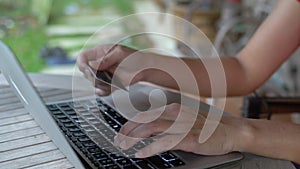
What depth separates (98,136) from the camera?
0.66 meters

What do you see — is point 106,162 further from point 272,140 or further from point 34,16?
point 34,16

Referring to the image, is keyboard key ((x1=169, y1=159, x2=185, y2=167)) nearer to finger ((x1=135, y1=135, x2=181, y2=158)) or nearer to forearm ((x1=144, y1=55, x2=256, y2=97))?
finger ((x1=135, y1=135, x2=181, y2=158))

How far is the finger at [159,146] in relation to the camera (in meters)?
0.60

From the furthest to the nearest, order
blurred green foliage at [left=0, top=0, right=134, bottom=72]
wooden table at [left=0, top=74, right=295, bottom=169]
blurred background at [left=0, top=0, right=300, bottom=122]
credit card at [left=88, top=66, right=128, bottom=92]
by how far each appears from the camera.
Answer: blurred green foliage at [left=0, top=0, right=134, bottom=72] → blurred background at [left=0, top=0, right=300, bottom=122] → credit card at [left=88, top=66, right=128, bottom=92] → wooden table at [left=0, top=74, right=295, bottom=169]

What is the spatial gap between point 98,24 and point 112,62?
338cm

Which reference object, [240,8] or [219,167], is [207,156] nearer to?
[219,167]

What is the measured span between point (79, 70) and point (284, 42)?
0.47m

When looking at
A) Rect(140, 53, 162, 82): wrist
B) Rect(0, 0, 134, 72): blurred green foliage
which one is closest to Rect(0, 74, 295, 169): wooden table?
Rect(140, 53, 162, 82): wrist

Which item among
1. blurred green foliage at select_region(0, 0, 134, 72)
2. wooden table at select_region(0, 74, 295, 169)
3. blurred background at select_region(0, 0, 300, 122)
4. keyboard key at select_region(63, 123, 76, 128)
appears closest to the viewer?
wooden table at select_region(0, 74, 295, 169)

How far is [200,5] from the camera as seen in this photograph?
322 centimetres

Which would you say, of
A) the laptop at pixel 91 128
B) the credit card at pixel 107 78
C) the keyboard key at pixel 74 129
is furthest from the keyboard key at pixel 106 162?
the credit card at pixel 107 78

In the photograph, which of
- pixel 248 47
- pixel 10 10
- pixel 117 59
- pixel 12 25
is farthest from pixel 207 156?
pixel 10 10

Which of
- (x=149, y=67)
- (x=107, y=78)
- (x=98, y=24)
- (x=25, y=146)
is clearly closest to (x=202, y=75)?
(x=149, y=67)

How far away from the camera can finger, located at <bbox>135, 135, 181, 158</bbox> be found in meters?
0.60
